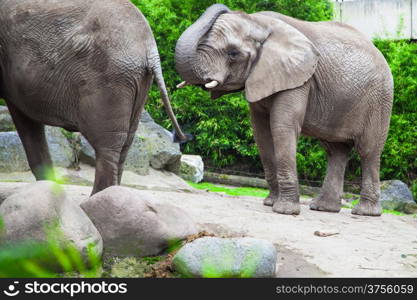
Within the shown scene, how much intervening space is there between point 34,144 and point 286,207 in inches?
108

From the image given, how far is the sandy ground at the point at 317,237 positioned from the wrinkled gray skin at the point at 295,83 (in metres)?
0.49

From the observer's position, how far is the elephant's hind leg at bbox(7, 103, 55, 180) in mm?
6262

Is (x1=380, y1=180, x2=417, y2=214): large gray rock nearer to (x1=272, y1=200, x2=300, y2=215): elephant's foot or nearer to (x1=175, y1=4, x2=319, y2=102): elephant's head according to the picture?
(x1=272, y1=200, x2=300, y2=215): elephant's foot

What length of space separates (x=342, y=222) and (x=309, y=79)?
1651 millimetres

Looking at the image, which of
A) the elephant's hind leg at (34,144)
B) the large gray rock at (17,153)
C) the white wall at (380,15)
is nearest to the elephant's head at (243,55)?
the elephant's hind leg at (34,144)

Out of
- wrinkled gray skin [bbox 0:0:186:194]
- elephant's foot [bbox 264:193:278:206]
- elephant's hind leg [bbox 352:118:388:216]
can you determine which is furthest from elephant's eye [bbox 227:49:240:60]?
elephant's hind leg [bbox 352:118:388:216]

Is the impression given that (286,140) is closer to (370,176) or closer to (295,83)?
(295,83)

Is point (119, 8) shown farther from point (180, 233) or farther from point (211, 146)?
point (211, 146)

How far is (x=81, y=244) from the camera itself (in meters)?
4.45

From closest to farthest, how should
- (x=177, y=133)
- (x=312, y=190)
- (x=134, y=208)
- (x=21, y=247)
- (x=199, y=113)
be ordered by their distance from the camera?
(x=21, y=247)
(x=134, y=208)
(x=177, y=133)
(x=312, y=190)
(x=199, y=113)

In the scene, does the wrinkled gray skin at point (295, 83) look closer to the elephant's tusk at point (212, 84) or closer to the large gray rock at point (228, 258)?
the elephant's tusk at point (212, 84)

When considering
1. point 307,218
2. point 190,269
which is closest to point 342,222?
point 307,218

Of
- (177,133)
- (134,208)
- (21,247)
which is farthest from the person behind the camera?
(177,133)

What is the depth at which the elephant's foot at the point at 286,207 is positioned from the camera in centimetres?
714
